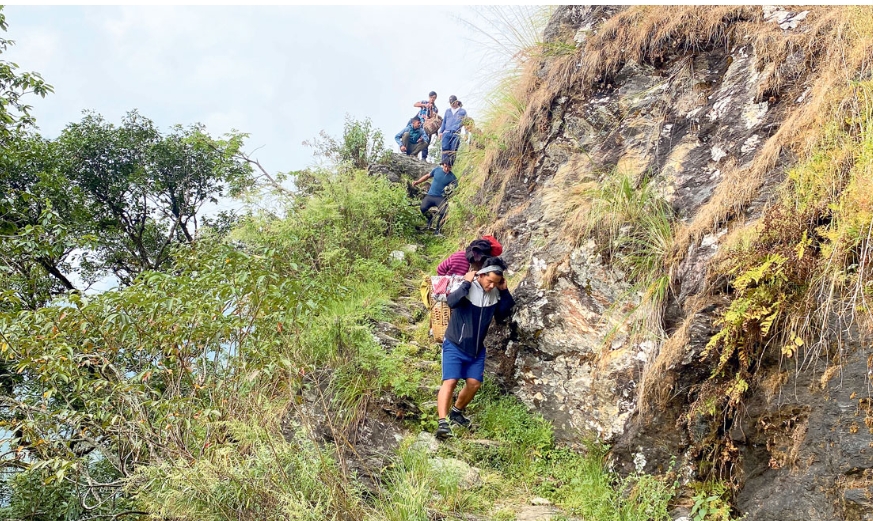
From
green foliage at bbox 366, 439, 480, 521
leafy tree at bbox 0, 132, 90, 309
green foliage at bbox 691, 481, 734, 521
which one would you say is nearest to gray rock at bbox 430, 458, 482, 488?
green foliage at bbox 366, 439, 480, 521

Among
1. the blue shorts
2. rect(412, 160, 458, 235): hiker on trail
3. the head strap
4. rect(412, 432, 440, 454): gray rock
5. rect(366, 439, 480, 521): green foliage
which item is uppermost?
rect(412, 160, 458, 235): hiker on trail

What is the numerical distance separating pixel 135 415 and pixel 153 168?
10712 millimetres

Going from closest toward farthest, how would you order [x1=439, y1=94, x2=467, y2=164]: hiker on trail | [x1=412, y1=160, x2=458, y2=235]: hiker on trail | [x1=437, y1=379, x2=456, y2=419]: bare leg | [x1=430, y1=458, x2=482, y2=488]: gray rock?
[x1=430, y1=458, x2=482, y2=488]: gray rock, [x1=437, y1=379, x2=456, y2=419]: bare leg, [x1=412, y1=160, x2=458, y2=235]: hiker on trail, [x1=439, y1=94, x2=467, y2=164]: hiker on trail

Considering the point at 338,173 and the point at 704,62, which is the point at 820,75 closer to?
the point at 704,62

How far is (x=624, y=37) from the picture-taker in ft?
26.2

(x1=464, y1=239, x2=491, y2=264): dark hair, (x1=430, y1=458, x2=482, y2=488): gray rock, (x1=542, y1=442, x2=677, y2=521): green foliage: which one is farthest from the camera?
(x1=464, y1=239, x2=491, y2=264): dark hair

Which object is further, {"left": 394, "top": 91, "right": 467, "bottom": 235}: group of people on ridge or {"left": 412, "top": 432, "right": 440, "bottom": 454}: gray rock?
{"left": 394, "top": 91, "right": 467, "bottom": 235}: group of people on ridge

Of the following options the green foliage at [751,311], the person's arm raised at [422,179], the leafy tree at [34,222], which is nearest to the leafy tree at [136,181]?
the leafy tree at [34,222]

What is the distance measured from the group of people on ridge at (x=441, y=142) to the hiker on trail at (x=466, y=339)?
15.6 ft

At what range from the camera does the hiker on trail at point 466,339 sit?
18.7ft

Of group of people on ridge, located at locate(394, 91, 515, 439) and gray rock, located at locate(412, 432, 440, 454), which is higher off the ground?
group of people on ridge, located at locate(394, 91, 515, 439)

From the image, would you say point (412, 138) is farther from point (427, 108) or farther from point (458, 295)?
point (458, 295)

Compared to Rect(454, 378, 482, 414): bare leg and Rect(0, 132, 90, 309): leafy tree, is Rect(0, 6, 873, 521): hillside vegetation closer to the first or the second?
Rect(0, 132, 90, 309): leafy tree

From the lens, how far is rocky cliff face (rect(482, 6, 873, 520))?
3.91 metres
